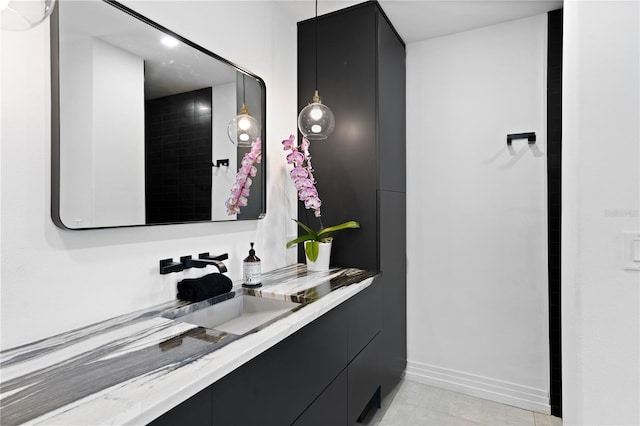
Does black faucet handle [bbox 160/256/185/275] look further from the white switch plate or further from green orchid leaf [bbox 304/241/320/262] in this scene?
the white switch plate

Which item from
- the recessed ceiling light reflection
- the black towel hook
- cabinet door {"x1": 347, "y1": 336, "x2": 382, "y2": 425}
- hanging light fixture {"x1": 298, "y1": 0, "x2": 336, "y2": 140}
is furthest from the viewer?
the black towel hook

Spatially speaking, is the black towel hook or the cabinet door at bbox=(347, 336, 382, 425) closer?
the cabinet door at bbox=(347, 336, 382, 425)

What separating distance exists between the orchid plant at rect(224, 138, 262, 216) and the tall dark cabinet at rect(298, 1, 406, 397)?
0.49 m

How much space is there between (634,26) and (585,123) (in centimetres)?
31

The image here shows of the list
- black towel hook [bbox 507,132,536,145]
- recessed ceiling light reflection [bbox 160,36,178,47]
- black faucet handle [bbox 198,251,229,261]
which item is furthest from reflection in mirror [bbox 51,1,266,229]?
black towel hook [bbox 507,132,536,145]

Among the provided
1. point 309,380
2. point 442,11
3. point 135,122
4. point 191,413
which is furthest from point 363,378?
point 442,11

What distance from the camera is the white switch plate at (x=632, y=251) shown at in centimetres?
110

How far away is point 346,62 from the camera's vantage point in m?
2.14

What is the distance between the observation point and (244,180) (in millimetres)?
1790

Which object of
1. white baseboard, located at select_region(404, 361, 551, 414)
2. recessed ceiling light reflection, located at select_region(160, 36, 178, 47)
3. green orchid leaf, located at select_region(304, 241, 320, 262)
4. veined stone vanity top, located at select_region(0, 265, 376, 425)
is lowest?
white baseboard, located at select_region(404, 361, 551, 414)

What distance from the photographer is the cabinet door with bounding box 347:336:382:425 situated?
65.9 inches

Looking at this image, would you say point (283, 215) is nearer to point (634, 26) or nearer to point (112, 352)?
point (112, 352)

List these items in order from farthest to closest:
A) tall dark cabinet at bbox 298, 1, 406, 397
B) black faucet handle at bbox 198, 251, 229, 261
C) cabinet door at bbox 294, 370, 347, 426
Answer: tall dark cabinet at bbox 298, 1, 406, 397, black faucet handle at bbox 198, 251, 229, 261, cabinet door at bbox 294, 370, 347, 426

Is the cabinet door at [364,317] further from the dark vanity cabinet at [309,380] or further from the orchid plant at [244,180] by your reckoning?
the orchid plant at [244,180]
